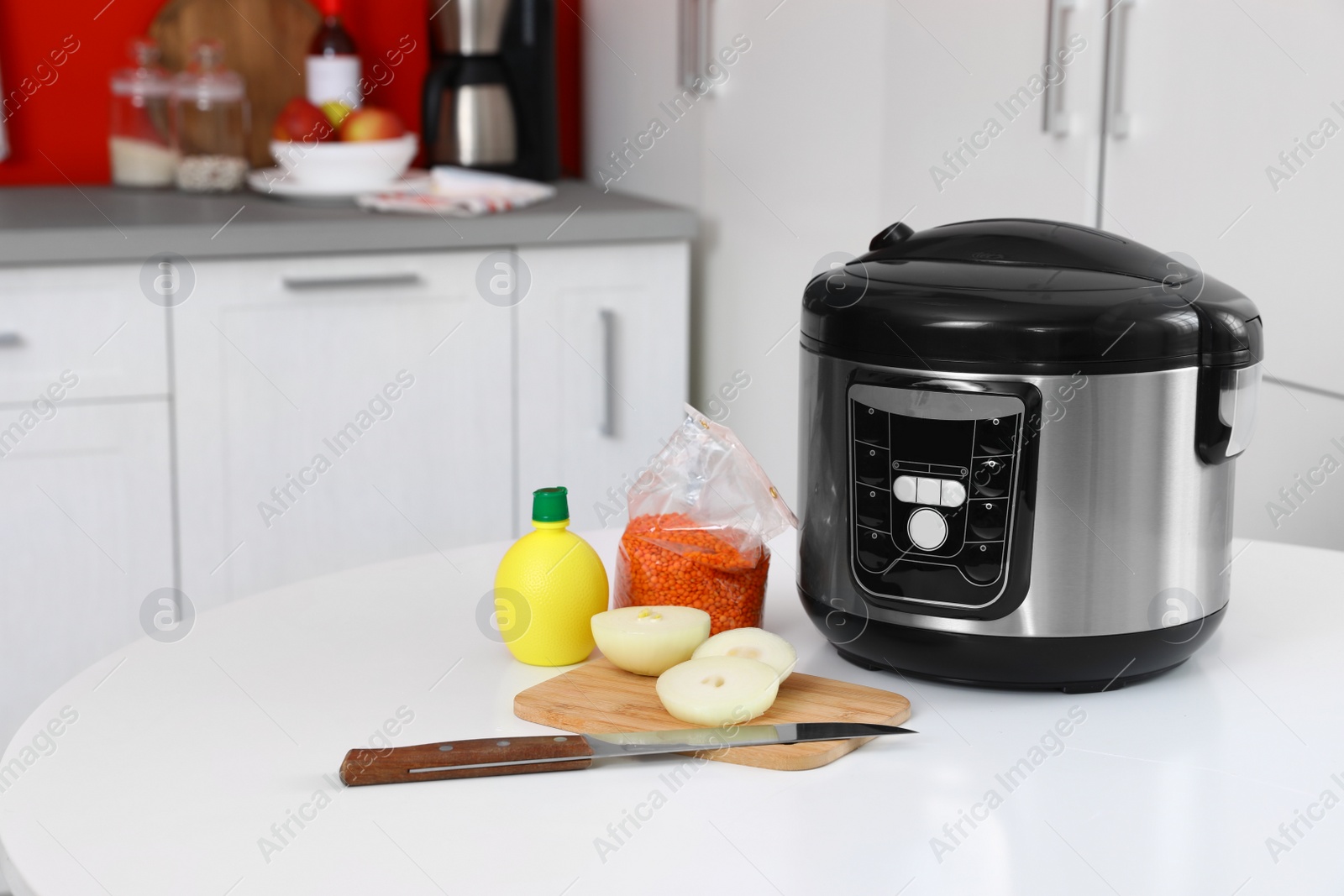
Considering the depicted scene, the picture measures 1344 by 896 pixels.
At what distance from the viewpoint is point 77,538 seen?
2.00m

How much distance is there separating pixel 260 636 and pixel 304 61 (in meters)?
1.93

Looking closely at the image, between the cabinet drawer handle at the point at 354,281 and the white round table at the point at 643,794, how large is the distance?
121 centimetres

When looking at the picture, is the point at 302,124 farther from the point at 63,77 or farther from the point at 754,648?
the point at 754,648

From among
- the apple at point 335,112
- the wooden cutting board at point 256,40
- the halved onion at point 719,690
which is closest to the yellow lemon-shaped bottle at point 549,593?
the halved onion at point 719,690

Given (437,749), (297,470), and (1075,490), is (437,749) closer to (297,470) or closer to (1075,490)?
(1075,490)

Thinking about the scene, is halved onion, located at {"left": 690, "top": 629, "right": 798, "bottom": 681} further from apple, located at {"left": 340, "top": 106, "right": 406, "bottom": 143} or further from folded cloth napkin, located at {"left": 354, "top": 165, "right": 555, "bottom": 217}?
apple, located at {"left": 340, "top": 106, "right": 406, "bottom": 143}

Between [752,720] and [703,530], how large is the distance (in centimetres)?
16

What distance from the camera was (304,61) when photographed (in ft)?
8.47

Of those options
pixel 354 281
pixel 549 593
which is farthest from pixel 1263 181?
pixel 354 281

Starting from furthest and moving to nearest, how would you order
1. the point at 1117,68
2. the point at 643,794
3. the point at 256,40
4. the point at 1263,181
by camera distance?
1. the point at 256,40
2. the point at 1117,68
3. the point at 1263,181
4. the point at 643,794

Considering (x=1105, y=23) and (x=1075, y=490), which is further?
(x=1105, y=23)

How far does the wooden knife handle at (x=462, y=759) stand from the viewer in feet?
2.26

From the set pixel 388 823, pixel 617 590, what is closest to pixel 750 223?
pixel 617 590

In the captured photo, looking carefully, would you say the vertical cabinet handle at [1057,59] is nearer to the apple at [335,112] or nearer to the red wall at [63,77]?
the apple at [335,112]
